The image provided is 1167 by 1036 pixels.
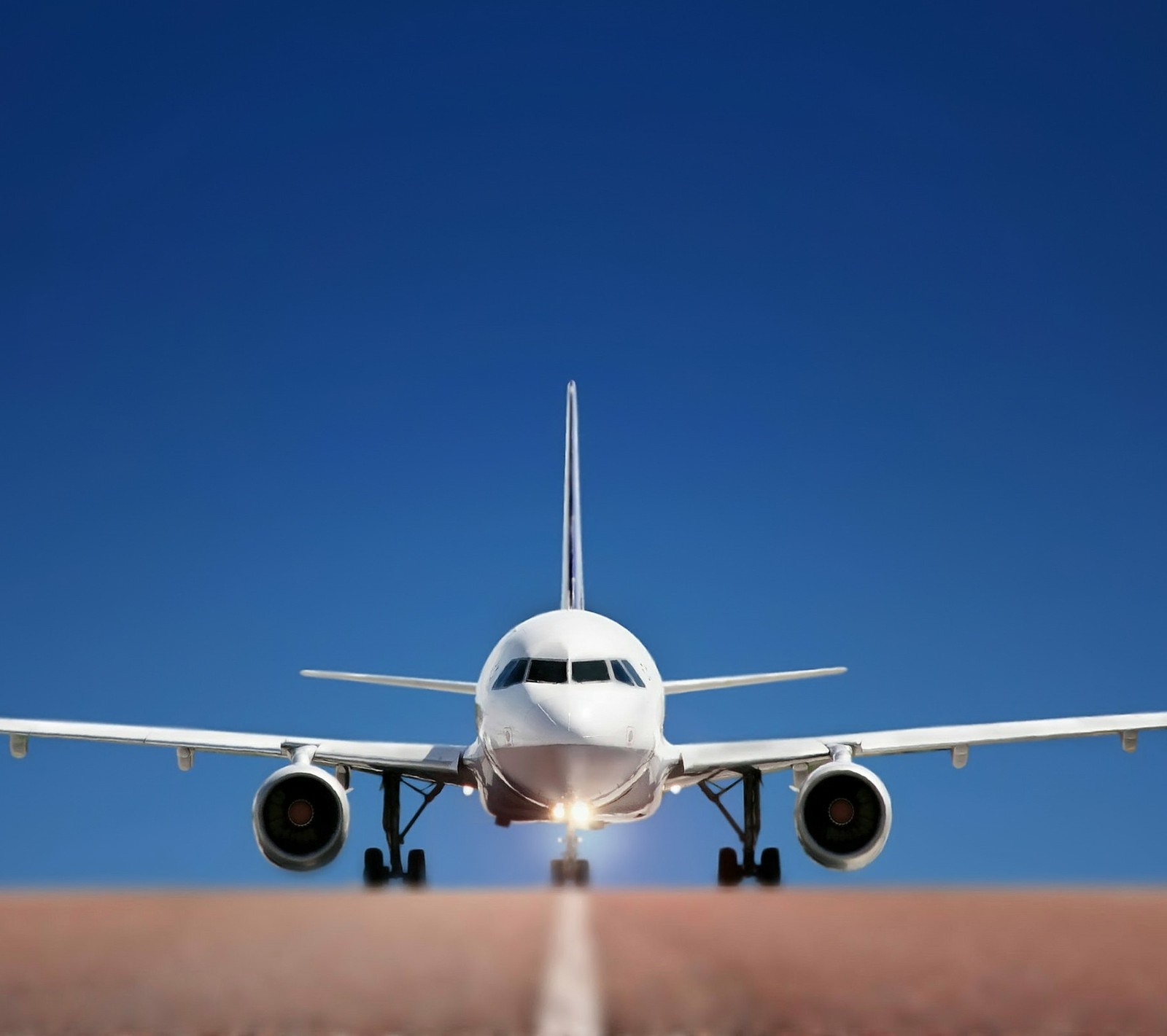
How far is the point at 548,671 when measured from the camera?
16578mm

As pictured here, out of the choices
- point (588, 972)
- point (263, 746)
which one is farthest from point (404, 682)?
point (588, 972)

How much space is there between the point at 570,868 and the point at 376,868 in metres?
6.98

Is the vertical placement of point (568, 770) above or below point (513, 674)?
below

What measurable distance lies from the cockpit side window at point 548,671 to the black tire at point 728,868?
6.64 meters

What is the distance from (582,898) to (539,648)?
378 inches

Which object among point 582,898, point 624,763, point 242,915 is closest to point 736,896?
point 582,898

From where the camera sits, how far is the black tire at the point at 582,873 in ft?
50.3

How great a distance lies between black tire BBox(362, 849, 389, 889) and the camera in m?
21.1

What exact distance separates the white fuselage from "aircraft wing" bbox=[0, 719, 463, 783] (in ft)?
6.43

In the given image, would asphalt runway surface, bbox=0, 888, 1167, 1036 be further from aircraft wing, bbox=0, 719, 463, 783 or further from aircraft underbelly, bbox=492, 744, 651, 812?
aircraft wing, bbox=0, 719, 463, 783

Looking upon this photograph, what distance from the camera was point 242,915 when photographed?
5.18 m

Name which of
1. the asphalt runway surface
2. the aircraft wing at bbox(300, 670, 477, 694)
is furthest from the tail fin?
the asphalt runway surface

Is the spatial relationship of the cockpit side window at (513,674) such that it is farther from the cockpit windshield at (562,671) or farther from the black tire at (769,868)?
the black tire at (769,868)

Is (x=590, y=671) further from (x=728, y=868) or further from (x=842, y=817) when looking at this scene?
(x=728, y=868)
